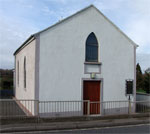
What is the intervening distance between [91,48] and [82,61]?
3.38ft

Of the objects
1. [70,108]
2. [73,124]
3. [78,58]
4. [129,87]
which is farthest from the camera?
[129,87]

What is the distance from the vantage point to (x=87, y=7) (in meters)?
11.6

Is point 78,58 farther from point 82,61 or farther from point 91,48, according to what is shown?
point 91,48

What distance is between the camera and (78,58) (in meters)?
11.3

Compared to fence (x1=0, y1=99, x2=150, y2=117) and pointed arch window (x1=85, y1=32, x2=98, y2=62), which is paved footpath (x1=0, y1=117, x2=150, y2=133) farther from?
pointed arch window (x1=85, y1=32, x2=98, y2=62)

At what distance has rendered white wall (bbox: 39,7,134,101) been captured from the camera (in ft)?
34.9

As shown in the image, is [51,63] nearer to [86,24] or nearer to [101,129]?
[86,24]

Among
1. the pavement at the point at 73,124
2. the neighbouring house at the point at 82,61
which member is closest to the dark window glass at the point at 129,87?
the neighbouring house at the point at 82,61

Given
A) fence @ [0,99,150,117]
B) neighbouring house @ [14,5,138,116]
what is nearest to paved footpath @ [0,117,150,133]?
fence @ [0,99,150,117]

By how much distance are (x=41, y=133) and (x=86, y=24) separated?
6783 millimetres

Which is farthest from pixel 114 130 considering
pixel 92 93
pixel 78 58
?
pixel 78 58

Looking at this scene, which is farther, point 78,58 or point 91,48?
point 91,48

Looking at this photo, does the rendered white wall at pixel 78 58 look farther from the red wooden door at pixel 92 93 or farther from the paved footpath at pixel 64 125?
the paved footpath at pixel 64 125

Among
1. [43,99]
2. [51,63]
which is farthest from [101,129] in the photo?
[51,63]
